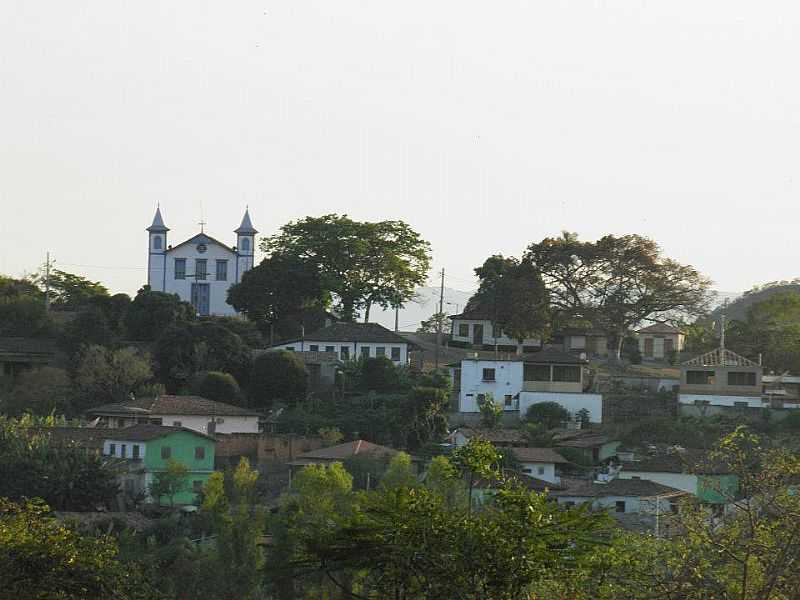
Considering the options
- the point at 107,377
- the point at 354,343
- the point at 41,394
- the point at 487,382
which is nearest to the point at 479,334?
the point at 354,343

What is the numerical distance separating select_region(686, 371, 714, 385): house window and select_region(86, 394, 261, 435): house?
15354 millimetres

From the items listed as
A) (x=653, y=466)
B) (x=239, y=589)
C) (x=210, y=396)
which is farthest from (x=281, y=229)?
(x=239, y=589)

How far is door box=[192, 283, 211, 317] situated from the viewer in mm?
77125

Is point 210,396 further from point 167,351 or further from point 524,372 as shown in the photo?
point 524,372

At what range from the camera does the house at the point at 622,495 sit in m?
46.0

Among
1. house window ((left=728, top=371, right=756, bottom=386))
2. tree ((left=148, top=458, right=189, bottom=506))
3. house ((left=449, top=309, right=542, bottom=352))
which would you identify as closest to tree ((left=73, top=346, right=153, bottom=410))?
tree ((left=148, top=458, right=189, bottom=506))

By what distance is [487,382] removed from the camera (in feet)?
198

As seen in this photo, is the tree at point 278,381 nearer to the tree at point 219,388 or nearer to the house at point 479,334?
the tree at point 219,388

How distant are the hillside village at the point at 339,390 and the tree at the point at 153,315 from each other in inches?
3.5

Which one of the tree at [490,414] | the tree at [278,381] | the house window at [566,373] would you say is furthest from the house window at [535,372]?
the tree at [278,381]

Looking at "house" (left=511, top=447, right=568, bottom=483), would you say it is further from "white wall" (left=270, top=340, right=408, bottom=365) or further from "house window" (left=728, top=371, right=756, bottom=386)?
"white wall" (left=270, top=340, right=408, bottom=365)

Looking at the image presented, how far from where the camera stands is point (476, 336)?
72938mm

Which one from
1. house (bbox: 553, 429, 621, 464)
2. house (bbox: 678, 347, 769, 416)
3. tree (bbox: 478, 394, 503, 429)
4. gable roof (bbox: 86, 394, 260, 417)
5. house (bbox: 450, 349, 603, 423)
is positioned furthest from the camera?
house (bbox: 450, 349, 603, 423)

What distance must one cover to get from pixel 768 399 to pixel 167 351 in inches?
838
